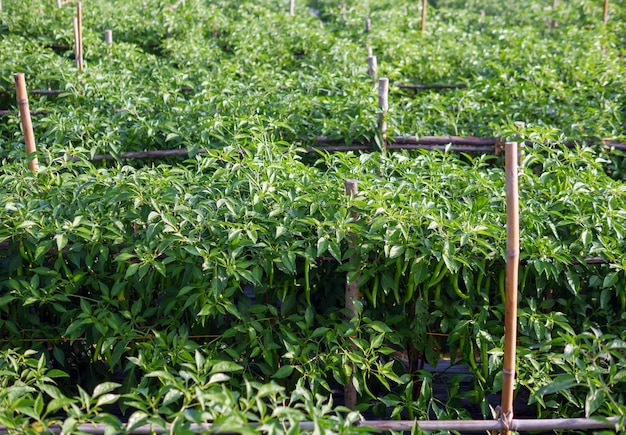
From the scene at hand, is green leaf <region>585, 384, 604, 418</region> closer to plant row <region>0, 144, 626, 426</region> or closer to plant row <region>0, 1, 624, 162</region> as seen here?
plant row <region>0, 144, 626, 426</region>

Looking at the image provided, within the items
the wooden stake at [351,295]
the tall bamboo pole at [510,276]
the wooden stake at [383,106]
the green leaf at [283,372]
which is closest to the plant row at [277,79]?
the wooden stake at [383,106]

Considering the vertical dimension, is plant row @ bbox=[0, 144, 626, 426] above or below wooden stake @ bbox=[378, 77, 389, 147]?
below

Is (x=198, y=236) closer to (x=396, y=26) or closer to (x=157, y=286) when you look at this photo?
(x=157, y=286)

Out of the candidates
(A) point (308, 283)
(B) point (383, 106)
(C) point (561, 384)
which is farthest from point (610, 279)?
(B) point (383, 106)

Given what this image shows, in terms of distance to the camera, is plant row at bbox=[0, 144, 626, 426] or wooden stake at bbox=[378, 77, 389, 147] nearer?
plant row at bbox=[0, 144, 626, 426]

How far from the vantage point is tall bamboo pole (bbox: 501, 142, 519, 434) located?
234 cm

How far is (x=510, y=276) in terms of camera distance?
2.38 metres

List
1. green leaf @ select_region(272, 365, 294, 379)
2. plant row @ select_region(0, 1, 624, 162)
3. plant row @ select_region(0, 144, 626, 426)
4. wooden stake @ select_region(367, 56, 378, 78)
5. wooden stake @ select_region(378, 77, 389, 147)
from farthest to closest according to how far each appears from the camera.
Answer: wooden stake @ select_region(367, 56, 378, 78) → wooden stake @ select_region(378, 77, 389, 147) → plant row @ select_region(0, 1, 624, 162) → plant row @ select_region(0, 144, 626, 426) → green leaf @ select_region(272, 365, 294, 379)

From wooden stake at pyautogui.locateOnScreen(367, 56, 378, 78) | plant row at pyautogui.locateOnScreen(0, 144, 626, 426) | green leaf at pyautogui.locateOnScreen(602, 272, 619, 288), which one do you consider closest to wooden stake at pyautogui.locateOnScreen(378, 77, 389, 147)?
wooden stake at pyautogui.locateOnScreen(367, 56, 378, 78)

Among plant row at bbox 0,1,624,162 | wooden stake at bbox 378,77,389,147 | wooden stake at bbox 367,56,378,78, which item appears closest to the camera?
plant row at bbox 0,1,624,162

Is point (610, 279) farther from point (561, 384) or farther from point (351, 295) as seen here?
point (351, 295)

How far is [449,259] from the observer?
255 cm

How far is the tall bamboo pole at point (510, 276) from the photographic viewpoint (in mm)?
2344

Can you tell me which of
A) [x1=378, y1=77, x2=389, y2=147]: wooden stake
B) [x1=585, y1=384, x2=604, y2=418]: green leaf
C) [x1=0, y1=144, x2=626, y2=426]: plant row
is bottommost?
[x1=585, y1=384, x2=604, y2=418]: green leaf
